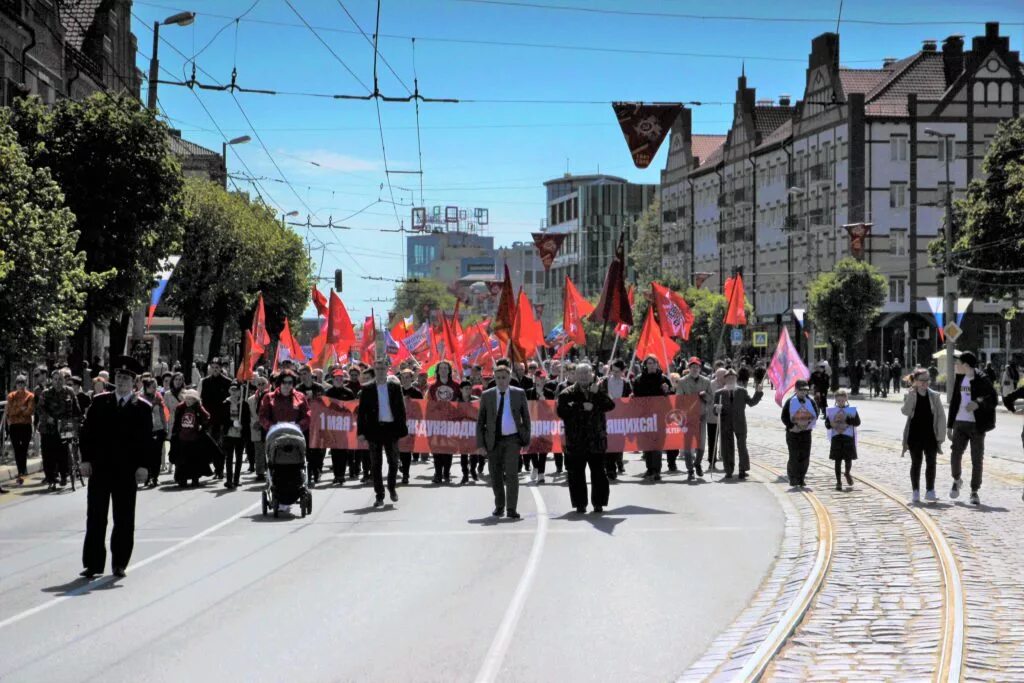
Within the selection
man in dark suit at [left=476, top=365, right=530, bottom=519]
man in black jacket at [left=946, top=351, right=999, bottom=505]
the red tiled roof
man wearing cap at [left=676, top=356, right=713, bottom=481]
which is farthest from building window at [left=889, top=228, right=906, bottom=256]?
man in dark suit at [left=476, top=365, right=530, bottom=519]

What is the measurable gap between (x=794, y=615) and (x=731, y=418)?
1190 cm

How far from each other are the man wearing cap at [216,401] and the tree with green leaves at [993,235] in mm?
33864

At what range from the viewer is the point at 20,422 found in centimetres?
2169

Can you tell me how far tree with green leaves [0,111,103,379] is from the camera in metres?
24.9

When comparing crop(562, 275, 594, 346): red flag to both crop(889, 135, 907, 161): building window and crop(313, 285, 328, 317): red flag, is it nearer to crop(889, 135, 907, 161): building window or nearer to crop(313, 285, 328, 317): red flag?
crop(313, 285, 328, 317): red flag

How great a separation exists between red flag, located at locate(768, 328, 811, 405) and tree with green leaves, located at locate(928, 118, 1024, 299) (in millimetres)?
29264

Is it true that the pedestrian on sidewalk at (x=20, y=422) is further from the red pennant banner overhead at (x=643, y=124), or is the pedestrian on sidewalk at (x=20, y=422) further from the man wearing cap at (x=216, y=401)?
the red pennant banner overhead at (x=643, y=124)

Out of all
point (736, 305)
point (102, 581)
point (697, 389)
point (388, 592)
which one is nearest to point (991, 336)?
point (736, 305)

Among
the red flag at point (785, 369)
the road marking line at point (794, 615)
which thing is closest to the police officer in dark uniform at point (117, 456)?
the road marking line at point (794, 615)

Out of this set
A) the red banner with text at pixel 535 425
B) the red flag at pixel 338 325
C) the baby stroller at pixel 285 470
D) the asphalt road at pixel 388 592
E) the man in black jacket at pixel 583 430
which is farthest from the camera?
the red flag at pixel 338 325

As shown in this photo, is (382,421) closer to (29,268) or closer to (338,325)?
(29,268)

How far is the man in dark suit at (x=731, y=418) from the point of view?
21453mm

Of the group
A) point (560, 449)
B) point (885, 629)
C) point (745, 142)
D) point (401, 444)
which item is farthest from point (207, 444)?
point (745, 142)

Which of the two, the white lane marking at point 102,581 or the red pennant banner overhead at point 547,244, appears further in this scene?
the red pennant banner overhead at point 547,244
